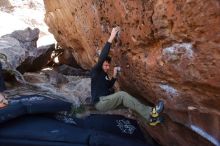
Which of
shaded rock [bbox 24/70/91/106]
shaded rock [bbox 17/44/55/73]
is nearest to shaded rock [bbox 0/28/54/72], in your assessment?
shaded rock [bbox 17/44/55/73]

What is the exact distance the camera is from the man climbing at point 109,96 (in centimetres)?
525

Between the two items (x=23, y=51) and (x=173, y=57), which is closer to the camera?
(x=173, y=57)

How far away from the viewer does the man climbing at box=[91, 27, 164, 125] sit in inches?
207

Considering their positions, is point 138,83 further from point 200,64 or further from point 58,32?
point 58,32

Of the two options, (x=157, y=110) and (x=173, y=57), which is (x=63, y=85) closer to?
(x=157, y=110)

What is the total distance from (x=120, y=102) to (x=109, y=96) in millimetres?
174

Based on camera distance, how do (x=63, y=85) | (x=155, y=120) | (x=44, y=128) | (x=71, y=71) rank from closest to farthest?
(x=44, y=128)
(x=155, y=120)
(x=63, y=85)
(x=71, y=71)

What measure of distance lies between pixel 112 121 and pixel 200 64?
1710mm

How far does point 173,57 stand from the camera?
172 inches

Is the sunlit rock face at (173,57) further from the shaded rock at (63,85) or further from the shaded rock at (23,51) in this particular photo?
the shaded rock at (23,51)

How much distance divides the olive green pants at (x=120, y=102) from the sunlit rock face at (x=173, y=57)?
0.18m

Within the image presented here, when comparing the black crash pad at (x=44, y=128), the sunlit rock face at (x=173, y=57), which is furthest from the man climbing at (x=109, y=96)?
the black crash pad at (x=44, y=128)

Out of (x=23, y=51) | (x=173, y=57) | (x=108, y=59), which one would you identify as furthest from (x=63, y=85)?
(x=173, y=57)

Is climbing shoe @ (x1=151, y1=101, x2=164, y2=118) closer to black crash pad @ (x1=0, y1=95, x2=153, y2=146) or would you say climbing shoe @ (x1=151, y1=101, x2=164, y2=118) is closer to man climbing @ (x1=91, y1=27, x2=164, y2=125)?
man climbing @ (x1=91, y1=27, x2=164, y2=125)
